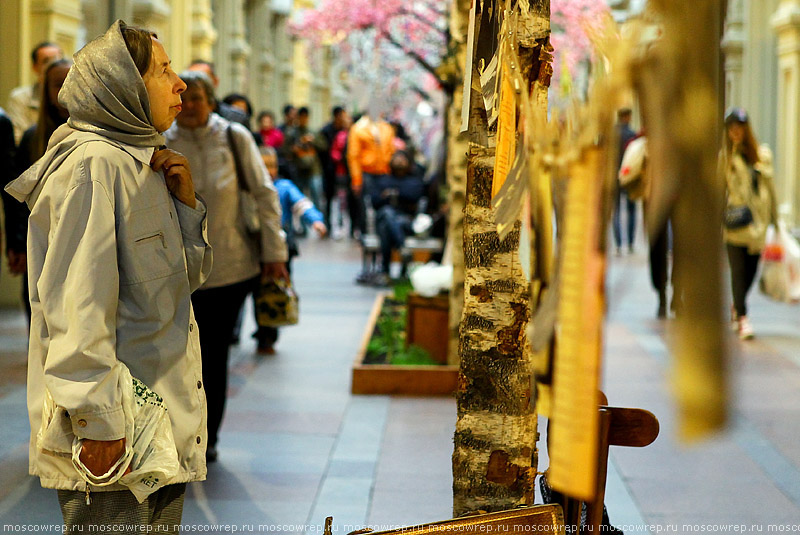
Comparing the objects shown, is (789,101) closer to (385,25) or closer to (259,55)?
(385,25)

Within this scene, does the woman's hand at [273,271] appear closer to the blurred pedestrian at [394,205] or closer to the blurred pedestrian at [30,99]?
the blurred pedestrian at [30,99]

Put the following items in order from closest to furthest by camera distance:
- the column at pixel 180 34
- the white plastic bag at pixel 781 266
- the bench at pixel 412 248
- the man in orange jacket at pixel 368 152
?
the white plastic bag at pixel 781 266, the bench at pixel 412 248, the column at pixel 180 34, the man in orange jacket at pixel 368 152

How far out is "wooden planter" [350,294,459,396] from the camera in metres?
7.06

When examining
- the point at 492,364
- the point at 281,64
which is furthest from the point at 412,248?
the point at 281,64

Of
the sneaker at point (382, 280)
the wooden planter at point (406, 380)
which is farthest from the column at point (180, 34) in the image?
the wooden planter at point (406, 380)

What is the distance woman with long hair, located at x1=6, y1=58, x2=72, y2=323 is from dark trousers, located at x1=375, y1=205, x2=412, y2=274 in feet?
21.8

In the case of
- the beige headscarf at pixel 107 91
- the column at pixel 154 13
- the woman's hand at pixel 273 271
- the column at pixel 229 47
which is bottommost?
the woman's hand at pixel 273 271

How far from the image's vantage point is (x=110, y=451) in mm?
2707

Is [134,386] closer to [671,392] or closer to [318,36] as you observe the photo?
[671,392]

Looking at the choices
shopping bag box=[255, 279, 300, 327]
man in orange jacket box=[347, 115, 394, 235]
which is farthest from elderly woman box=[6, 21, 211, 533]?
man in orange jacket box=[347, 115, 394, 235]

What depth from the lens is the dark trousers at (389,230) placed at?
13.1 meters

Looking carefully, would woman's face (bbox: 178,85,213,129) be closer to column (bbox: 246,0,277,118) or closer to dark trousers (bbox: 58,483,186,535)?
dark trousers (bbox: 58,483,186,535)

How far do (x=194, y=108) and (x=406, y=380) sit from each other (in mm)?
2717

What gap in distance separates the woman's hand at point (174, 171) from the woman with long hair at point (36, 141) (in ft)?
8.88
